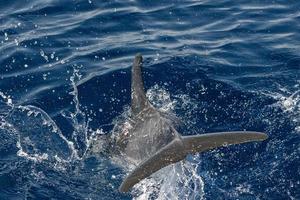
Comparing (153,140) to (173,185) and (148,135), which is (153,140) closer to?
(148,135)

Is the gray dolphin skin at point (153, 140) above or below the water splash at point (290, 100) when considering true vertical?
above

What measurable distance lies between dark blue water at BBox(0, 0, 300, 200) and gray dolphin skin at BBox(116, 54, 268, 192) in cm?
40

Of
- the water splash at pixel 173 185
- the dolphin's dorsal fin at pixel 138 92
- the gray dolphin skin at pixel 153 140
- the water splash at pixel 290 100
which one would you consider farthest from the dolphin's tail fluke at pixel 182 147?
the water splash at pixel 290 100

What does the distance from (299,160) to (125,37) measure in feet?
18.3

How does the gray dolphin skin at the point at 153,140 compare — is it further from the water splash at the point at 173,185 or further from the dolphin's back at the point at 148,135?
the water splash at the point at 173,185

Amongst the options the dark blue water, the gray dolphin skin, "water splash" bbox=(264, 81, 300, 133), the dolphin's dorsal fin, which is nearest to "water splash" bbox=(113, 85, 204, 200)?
the dark blue water

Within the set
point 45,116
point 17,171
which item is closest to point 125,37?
point 45,116

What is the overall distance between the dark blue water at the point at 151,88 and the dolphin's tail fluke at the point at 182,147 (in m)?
0.76

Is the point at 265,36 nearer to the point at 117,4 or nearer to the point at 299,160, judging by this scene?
the point at 117,4

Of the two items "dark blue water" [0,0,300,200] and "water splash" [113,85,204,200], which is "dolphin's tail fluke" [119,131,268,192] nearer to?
"water splash" [113,85,204,200]

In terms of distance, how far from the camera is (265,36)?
12.5 metres

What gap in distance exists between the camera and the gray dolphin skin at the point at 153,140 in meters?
6.84

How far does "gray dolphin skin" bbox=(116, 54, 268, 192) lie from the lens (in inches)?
269

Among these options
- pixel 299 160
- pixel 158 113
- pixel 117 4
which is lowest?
pixel 299 160
